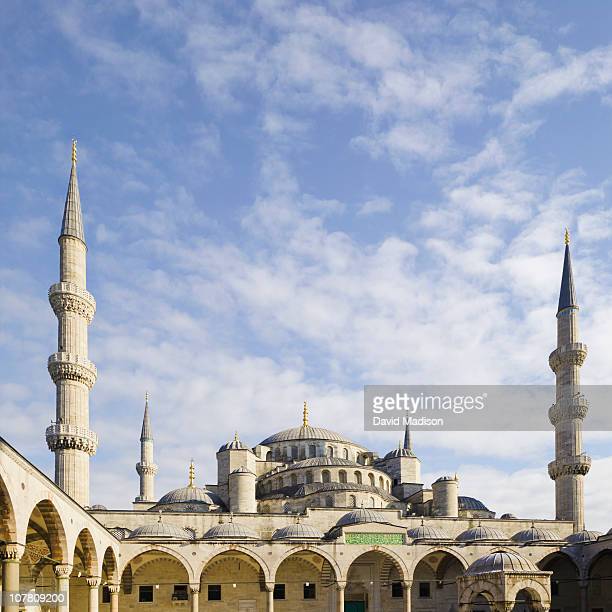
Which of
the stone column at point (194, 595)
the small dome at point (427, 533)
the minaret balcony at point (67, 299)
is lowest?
the stone column at point (194, 595)

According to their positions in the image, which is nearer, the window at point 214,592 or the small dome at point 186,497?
Answer: the window at point 214,592

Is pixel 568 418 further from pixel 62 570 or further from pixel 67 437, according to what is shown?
pixel 62 570

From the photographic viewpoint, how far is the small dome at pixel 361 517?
107 ft

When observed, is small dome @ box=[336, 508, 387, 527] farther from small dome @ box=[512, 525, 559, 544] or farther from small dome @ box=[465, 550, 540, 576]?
small dome @ box=[465, 550, 540, 576]

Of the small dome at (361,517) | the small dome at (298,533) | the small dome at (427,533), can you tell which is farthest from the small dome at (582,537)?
the small dome at (298,533)

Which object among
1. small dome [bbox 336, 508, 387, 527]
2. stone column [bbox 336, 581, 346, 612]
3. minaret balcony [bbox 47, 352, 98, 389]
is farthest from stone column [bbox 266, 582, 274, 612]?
minaret balcony [bbox 47, 352, 98, 389]

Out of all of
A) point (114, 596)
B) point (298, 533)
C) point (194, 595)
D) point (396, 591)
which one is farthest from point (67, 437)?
point (396, 591)

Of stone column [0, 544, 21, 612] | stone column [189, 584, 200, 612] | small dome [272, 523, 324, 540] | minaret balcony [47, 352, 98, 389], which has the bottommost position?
stone column [189, 584, 200, 612]

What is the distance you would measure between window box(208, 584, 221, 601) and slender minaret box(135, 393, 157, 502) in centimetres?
1941

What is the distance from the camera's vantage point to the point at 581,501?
1492 inches

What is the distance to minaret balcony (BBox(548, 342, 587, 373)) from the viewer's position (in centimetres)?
3894

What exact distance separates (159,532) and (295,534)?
5250 mm

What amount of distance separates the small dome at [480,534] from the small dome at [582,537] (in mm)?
2838

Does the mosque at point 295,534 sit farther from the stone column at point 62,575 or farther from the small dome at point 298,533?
the stone column at point 62,575
